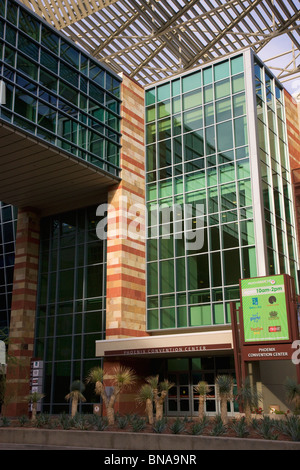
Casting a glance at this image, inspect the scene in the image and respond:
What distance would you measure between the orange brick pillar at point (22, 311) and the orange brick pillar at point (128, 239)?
6386 mm

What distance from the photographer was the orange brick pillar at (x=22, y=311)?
30422 millimetres

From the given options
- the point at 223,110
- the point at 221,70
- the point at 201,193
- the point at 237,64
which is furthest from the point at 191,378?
the point at 237,64

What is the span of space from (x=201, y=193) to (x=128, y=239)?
5027 mm

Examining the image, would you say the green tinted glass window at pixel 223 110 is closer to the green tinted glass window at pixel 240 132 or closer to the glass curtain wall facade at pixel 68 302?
the green tinted glass window at pixel 240 132

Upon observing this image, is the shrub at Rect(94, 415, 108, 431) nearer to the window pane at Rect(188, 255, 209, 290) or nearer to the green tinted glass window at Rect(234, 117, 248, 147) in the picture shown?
the window pane at Rect(188, 255, 209, 290)

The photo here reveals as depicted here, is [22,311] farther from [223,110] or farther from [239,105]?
[239,105]

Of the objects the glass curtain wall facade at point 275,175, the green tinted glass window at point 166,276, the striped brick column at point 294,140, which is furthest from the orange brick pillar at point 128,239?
the striped brick column at point 294,140

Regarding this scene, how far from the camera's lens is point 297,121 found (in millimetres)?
34812

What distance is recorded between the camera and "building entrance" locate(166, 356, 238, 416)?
92.1 feet

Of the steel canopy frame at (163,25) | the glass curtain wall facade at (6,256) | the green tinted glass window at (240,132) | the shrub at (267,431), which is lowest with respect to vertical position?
the shrub at (267,431)

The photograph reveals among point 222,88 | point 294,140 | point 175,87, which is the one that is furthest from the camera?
A: point 294,140

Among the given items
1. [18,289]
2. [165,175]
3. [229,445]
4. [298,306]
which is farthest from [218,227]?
[229,445]

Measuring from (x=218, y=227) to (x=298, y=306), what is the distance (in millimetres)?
7375

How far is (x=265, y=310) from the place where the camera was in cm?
2262
